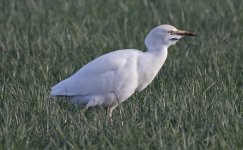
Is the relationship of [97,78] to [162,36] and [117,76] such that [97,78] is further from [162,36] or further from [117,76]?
[162,36]

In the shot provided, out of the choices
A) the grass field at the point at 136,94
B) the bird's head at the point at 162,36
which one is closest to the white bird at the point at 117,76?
the bird's head at the point at 162,36

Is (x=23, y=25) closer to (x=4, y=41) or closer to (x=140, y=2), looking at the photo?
(x=4, y=41)

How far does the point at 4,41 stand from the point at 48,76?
226 centimetres

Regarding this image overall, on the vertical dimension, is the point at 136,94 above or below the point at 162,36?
below

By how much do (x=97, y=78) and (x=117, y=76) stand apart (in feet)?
0.63

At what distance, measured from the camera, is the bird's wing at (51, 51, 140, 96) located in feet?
22.1

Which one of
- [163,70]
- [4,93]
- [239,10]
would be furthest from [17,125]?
[239,10]

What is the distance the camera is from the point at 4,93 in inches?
276

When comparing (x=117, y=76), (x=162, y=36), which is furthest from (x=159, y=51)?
(x=117, y=76)

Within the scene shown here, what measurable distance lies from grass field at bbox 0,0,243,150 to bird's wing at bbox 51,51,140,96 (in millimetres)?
163

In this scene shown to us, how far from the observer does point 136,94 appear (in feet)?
24.0

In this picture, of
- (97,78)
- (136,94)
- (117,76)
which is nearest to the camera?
(117,76)

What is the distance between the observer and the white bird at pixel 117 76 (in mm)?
6711

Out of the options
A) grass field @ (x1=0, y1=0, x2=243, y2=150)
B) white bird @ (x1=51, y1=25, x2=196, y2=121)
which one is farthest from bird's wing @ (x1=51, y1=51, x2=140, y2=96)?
grass field @ (x1=0, y1=0, x2=243, y2=150)
